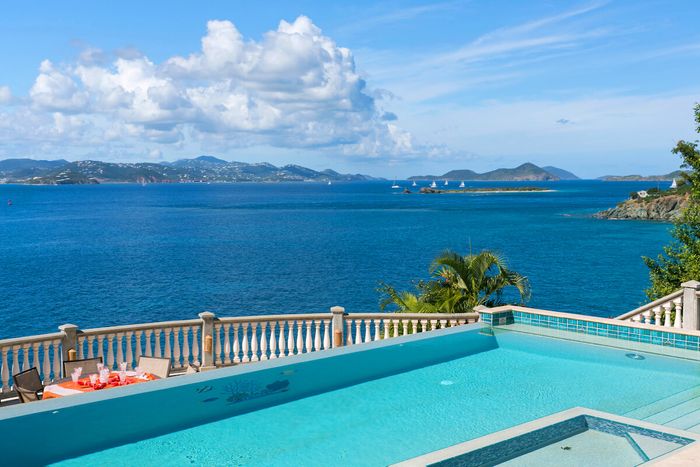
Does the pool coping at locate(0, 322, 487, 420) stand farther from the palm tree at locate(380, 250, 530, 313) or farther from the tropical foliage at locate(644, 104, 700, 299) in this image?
the tropical foliage at locate(644, 104, 700, 299)

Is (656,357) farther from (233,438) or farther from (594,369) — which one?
(233,438)

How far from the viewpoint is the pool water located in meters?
8.30

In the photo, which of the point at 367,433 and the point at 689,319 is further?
the point at 689,319

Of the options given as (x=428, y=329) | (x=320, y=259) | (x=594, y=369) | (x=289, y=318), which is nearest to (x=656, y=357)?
(x=594, y=369)

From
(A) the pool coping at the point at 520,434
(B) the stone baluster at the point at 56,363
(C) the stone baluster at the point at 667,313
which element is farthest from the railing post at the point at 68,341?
(C) the stone baluster at the point at 667,313

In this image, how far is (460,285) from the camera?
15.0m

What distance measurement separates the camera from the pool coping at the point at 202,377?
830 cm

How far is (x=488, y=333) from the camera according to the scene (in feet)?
43.1

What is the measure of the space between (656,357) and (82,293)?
36.7 meters

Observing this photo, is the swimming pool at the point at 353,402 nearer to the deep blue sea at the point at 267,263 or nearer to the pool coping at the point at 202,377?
the pool coping at the point at 202,377

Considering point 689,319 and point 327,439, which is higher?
point 689,319

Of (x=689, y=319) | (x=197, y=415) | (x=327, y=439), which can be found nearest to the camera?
(x=327, y=439)

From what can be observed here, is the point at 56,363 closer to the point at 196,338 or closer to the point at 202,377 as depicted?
the point at 196,338

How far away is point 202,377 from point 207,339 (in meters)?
1.78
